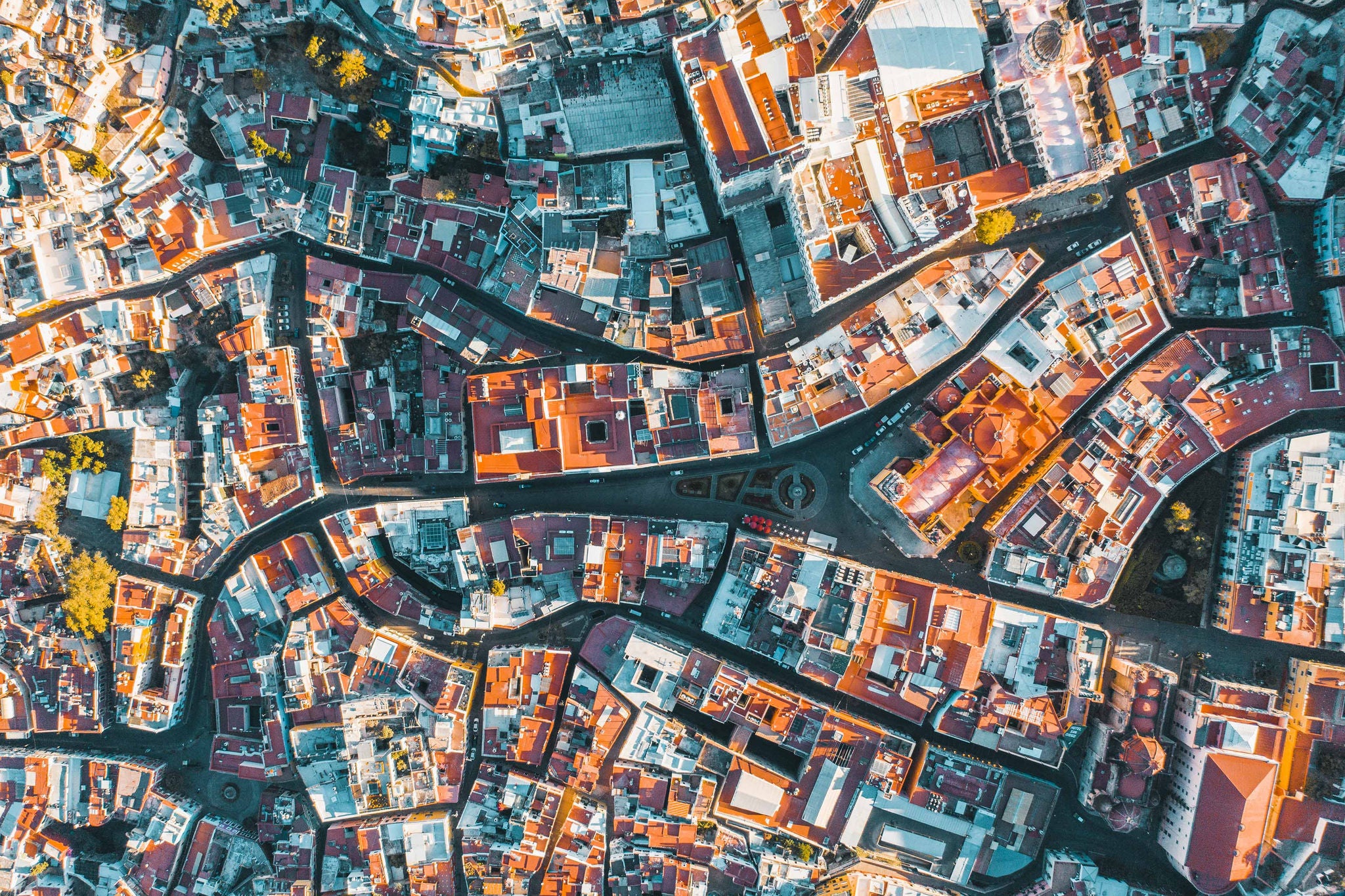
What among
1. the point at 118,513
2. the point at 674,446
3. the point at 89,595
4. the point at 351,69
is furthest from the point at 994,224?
the point at 89,595

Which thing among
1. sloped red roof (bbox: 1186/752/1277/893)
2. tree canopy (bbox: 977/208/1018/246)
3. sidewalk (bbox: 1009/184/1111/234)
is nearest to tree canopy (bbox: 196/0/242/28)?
tree canopy (bbox: 977/208/1018/246)

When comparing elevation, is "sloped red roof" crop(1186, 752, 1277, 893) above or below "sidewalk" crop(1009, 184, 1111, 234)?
below

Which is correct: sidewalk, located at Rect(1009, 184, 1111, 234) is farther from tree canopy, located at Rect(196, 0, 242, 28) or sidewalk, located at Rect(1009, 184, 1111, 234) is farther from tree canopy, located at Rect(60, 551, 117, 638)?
tree canopy, located at Rect(60, 551, 117, 638)

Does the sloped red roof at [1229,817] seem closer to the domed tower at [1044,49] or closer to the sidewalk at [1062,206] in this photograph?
the sidewalk at [1062,206]

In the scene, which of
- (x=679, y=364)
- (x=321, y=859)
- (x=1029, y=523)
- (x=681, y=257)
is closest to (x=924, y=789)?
(x=1029, y=523)

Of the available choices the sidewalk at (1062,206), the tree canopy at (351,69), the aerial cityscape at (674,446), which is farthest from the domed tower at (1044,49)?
the tree canopy at (351,69)

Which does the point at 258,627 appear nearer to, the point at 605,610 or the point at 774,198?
the point at 605,610

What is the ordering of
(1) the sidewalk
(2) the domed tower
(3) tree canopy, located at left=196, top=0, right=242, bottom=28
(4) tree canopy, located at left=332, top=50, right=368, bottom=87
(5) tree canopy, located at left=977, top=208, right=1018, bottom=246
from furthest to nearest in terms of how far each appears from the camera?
(3) tree canopy, located at left=196, top=0, right=242, bottom=28 < (4) tree canopy, located at left=332, top=50, right=368, bottom=87 < (1) the sidewalk < (5) tree canopy, located at left=977, top=208, right=1018, bottom=246 < (2) the domed tower

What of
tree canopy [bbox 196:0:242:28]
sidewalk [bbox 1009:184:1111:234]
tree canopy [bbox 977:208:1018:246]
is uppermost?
tree canopy [bbox 196:0:242:28]
